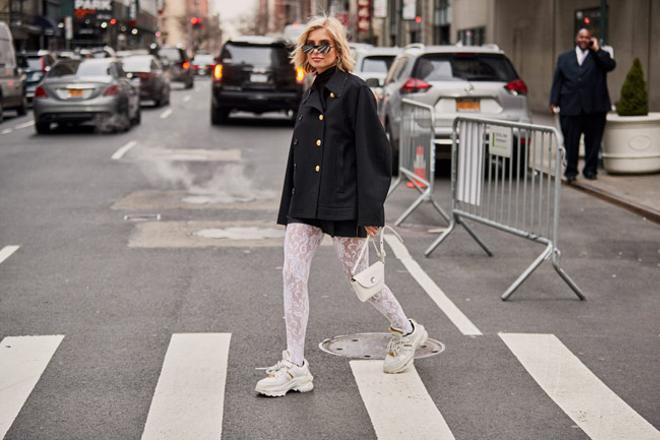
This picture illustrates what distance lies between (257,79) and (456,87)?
11.4 m

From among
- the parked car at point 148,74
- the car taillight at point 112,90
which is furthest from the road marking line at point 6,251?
the parked car at point 148,74

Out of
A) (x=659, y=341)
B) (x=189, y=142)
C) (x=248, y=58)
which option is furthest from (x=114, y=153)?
(x=659, y=341)

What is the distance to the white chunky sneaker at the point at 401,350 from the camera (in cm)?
671

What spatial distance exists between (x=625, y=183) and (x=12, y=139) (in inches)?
500

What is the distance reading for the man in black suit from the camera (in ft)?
52.2

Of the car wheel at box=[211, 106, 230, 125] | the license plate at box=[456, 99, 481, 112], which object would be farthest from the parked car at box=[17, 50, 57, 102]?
the license plate at box=[456, 99, 481, 112]

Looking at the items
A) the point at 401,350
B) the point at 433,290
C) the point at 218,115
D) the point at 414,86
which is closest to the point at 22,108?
the point at 218,115

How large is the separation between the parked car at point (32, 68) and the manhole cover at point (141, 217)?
25.0 meters

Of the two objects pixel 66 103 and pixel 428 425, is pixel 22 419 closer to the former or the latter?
pixel 428 425

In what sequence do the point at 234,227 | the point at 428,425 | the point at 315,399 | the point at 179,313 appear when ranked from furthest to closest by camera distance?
the point at 234,227 → the point at 179,313 → the point at 315,399 → the point at 428,425

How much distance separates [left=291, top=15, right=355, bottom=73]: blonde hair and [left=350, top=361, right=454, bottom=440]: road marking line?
1.60 meters

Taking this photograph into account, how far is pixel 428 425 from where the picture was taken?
5.73 m

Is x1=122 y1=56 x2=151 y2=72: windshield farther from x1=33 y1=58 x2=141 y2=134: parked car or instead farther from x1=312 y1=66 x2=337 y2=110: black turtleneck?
x1=312 y1=66 x2=337 y2=110: black turtleneck

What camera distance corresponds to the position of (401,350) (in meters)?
6.74
